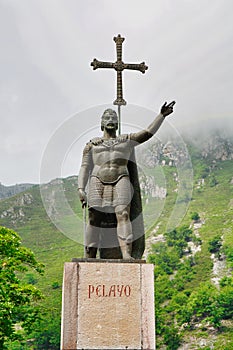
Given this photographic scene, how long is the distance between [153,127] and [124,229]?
1.95 metres

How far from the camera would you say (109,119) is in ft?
31.4

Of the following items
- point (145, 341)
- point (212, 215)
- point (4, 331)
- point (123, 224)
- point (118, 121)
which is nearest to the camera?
point (145, 341)

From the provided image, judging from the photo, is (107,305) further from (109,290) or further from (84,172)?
(84,172)

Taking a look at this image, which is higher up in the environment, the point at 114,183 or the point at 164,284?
the point at 164,284

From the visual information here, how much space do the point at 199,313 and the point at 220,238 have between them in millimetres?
33532

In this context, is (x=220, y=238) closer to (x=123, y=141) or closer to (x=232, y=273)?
(x=232, y=273)

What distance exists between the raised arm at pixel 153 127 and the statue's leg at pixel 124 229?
4.42ft

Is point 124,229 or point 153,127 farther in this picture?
point 153,127

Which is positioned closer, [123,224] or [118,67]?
[123,224]

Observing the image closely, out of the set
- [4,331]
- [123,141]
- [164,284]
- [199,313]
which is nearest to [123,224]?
[123,141]

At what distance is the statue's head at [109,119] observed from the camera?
955 cm

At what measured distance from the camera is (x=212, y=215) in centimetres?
12825

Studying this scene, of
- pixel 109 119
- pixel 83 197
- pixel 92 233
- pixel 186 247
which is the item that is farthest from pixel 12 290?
pixel 186 247

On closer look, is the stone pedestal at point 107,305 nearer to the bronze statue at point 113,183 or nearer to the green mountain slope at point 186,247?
the bronze statue at point 113,183
